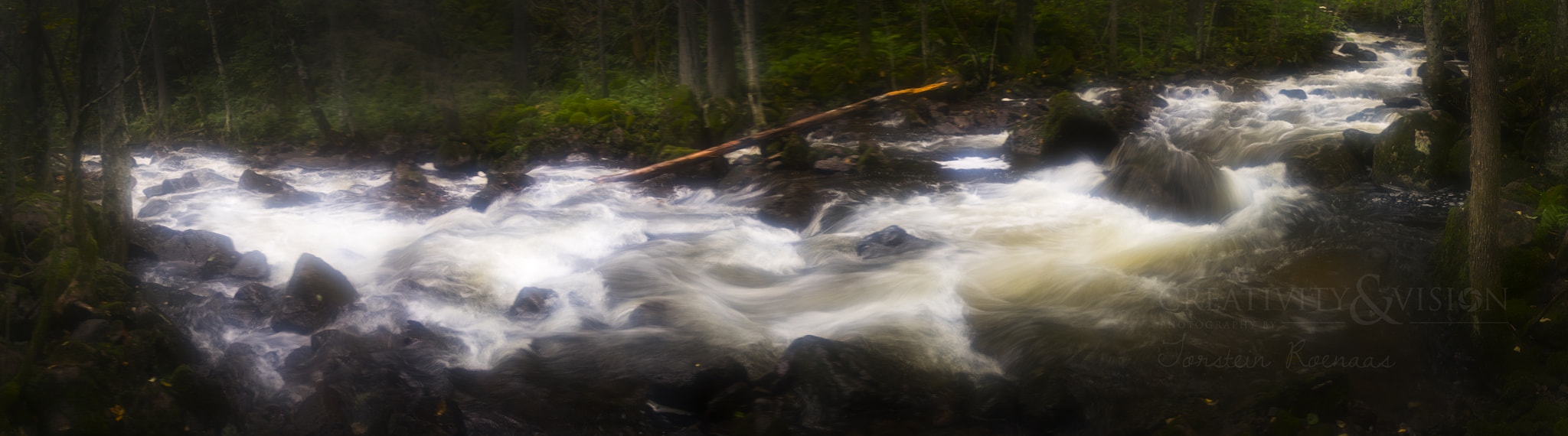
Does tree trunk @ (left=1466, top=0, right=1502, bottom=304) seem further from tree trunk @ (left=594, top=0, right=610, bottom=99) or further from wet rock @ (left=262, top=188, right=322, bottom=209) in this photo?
tree trunk @ (left=594, top=0, right=610, bottom=99)

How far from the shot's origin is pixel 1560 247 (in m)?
6.73

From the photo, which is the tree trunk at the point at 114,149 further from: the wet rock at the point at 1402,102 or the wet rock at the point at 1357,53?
the wet rock at the point at 1357,53

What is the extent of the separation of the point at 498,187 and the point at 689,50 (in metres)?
5.29

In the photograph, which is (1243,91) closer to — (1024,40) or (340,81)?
(1024,40)

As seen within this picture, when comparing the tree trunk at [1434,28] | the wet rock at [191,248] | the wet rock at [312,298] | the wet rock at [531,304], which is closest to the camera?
the wet rock at [312,298]

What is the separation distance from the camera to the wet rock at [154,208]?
12500 millimetres

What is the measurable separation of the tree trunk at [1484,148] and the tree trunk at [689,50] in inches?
495

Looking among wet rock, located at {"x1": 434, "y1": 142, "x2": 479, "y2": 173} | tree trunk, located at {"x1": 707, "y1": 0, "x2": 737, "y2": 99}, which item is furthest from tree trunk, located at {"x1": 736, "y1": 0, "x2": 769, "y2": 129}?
wet rock, located at {"x1": 434, "y1": 142, "x2": 479, "y2": 173}

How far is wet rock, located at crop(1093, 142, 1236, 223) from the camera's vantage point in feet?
34.1

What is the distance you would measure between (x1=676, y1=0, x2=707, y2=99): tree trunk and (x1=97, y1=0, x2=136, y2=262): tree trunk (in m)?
9.46

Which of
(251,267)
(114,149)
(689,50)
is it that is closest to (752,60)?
(689,50)

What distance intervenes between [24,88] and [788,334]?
Result: 7472mm

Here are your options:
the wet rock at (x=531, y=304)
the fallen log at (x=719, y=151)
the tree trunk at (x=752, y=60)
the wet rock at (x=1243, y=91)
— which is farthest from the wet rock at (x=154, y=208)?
the wet rock at (x=1243, y=91)

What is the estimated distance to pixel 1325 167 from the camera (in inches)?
445
